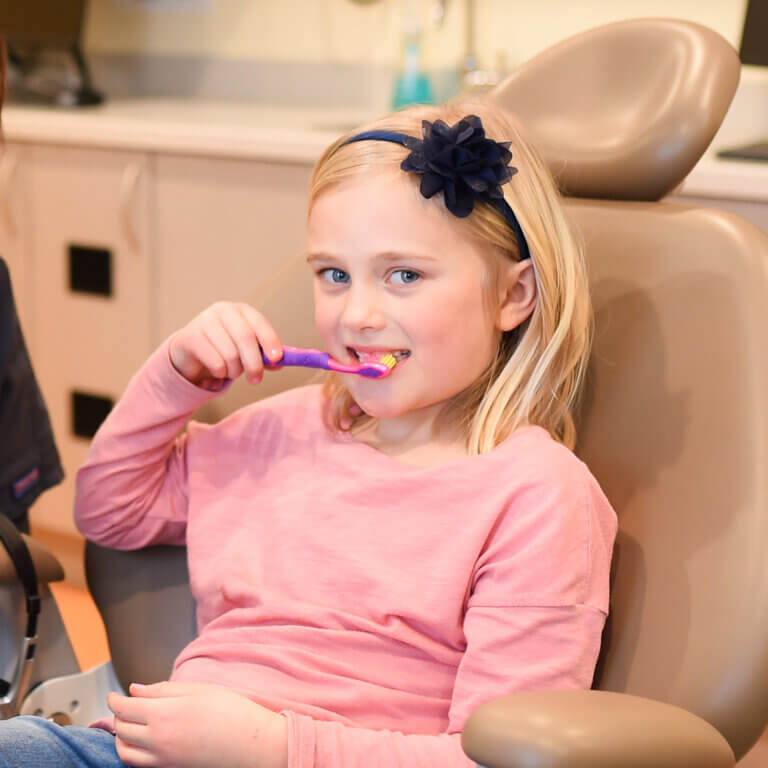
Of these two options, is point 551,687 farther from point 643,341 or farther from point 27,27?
point 27,27

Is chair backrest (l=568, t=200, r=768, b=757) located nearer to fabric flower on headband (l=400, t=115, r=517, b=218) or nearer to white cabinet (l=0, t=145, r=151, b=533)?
fabric flower on headband (l=400, t=115, r=517, b=218)

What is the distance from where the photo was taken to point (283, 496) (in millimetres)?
1119

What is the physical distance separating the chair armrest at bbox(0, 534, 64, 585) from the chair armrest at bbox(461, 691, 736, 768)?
51 centimetres

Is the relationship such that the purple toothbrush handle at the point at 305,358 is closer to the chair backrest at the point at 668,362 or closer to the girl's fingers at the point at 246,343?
the girl's fingers at the point at 246,343

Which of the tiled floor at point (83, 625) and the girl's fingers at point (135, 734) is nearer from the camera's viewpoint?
the girl's fingers at point (135, 734)

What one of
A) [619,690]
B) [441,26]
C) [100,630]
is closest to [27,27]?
[441,26]

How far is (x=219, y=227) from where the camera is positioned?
2.10m

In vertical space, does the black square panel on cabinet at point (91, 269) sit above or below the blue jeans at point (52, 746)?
below

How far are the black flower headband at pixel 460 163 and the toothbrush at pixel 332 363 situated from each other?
14 cm

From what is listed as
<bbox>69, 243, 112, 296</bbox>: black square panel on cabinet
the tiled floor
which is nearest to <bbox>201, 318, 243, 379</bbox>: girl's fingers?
the tiled floor

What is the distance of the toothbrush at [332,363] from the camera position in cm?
102

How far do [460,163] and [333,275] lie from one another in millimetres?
156

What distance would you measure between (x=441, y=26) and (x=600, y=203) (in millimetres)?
1303

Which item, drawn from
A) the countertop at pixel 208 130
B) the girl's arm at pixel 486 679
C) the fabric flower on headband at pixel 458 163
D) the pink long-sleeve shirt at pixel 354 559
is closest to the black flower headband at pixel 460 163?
the fabric flower on headband at pixel 458 163
